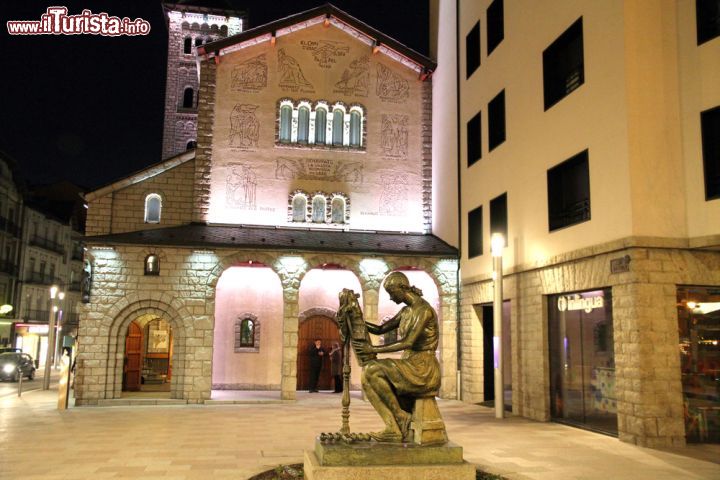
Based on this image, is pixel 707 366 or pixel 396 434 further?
pixel 707 366

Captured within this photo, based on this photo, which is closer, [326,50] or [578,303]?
[578,303]

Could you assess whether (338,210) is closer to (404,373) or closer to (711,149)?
(711,149)

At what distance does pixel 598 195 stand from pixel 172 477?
30.3 ft

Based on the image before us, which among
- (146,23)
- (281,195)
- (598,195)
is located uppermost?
(146,23)

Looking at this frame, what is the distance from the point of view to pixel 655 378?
1090 centimetres

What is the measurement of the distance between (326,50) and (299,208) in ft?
19.0

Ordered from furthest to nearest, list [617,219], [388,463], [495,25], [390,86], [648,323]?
[390,86], [495,25], [617,219], [648,323], [388,463]

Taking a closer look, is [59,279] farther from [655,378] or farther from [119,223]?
[655,378]

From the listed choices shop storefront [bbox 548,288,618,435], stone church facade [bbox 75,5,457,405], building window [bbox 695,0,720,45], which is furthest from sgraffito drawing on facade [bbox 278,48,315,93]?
building window [bbox 695,0,720,45]

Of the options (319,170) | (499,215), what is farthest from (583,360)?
(319,170)

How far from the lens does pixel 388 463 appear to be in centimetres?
688

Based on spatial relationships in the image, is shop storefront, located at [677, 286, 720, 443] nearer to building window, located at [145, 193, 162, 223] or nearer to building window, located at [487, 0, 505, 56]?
building window, located at [487, 0, 505, 56]

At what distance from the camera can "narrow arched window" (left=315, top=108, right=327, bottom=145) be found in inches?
855

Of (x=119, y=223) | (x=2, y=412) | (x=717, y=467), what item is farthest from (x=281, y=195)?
(x=717, y=467)
